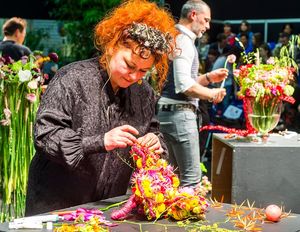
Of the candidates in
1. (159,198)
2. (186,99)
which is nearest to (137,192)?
(159,198)

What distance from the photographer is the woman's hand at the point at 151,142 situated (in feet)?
6.59

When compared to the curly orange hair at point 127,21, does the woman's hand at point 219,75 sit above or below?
below

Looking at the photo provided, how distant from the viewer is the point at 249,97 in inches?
136

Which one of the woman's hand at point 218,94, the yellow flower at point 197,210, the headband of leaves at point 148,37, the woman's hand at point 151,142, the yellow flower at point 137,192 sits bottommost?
the yellow flower at point 197,210

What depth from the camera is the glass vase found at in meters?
3.42

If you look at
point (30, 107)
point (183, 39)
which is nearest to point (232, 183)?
point (183, 39)

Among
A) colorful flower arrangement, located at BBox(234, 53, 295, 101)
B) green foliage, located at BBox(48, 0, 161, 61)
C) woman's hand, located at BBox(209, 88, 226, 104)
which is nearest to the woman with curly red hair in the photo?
colorful flower arrangement, located at BBox(234, 53, 295, 101)

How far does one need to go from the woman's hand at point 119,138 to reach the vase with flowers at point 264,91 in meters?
1.61

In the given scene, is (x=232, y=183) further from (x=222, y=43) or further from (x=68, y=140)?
(x=222, y=43)

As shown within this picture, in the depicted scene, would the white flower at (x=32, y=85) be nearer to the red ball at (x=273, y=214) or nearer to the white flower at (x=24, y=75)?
the white flower at (x=24, y=75)

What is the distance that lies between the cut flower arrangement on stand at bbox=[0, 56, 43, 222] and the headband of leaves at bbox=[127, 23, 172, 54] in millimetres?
1542

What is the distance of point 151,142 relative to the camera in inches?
80.2

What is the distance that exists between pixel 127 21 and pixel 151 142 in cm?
40

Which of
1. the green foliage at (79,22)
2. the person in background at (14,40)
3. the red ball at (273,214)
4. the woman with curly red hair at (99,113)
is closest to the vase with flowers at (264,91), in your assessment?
the woman with curly red hair at (99,113)
